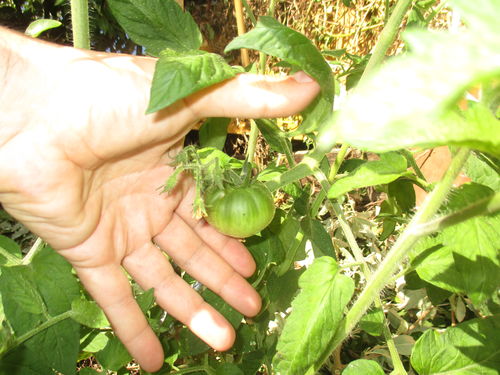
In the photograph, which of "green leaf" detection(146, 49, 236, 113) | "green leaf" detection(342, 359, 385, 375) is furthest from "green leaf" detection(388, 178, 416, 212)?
"green leaf" detection(146, 49, 236, 113)

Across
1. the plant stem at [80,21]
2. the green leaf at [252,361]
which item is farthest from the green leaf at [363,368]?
the plant stem at [80,21]

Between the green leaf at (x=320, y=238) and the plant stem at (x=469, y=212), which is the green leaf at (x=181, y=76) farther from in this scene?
the green leaf at (x=320, y=238)

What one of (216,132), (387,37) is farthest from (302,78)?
(216,132)

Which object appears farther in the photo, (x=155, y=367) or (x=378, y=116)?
(x=155, y=367)

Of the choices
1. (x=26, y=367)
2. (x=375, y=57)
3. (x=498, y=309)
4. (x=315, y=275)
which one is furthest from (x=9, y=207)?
(x=498, y=309)

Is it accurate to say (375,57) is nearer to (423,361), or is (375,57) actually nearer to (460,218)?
(460,218)

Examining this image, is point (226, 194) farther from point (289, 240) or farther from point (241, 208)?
point (289, 240)

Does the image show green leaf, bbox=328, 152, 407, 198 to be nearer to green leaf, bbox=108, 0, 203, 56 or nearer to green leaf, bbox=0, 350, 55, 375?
green leaf, bbox=108, 0, 203, 56
